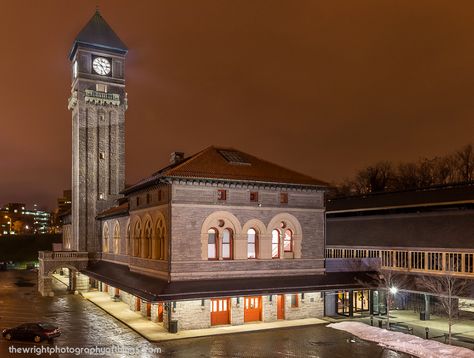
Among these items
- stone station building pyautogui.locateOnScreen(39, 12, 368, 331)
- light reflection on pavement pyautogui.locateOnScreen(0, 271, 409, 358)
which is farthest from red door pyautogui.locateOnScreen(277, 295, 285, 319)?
light reflection on pavement pyautogui.locateOnScreen(0, 271, 409, 358)

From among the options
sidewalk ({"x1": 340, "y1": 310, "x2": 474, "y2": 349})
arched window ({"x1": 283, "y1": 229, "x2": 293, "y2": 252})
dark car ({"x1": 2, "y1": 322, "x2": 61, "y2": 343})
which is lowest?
sidewalk ({"x1": 340, "y1": 310, "x2": 474, "y2": 349})

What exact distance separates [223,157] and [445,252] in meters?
18.3

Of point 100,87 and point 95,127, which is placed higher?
point 100,87

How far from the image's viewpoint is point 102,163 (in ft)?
202

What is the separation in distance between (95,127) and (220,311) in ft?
116

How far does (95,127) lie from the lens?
61.3 metres

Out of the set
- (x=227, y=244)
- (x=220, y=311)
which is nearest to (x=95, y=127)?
(x=227, y=244)

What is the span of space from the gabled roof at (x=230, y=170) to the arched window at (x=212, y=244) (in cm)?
417

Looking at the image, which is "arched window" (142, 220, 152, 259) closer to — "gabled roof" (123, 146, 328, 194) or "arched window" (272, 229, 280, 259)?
"gabled roof" (123, 146, 328, 194)

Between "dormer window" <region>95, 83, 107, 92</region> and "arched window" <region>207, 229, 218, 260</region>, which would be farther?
"dormer window" <region>95, 83, 107, 92</region>

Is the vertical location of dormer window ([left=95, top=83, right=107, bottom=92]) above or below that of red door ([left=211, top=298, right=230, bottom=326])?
above

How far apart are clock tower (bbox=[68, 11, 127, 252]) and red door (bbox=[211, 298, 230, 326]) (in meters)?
29.0

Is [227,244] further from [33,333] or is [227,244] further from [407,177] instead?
[407,177]

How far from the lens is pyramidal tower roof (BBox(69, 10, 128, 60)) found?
62562 mm
